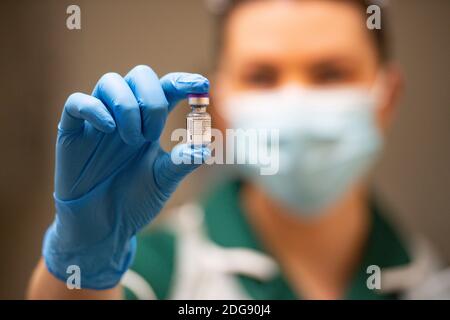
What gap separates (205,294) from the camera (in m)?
1.26

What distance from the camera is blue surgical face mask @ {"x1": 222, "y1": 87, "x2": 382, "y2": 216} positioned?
4.19 feet

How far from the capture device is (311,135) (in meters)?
1.28

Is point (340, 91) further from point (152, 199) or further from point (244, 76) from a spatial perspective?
point (152, 199)

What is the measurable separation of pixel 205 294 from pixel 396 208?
3.28 ft

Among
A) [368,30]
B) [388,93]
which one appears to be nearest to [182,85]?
[368,30]

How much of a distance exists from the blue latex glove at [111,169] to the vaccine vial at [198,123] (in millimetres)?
14

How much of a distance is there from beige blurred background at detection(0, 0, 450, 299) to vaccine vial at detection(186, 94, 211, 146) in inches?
36.6

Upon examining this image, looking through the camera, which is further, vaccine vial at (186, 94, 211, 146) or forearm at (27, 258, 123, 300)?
forearm at (27, 258, 123, 300)

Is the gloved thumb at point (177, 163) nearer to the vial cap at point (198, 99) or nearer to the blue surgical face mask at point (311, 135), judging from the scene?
the vial cap at point (198, 99)

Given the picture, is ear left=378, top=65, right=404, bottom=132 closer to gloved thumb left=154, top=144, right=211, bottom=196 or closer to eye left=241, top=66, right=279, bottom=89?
eye left=241, top=66, right=279, bottom=89

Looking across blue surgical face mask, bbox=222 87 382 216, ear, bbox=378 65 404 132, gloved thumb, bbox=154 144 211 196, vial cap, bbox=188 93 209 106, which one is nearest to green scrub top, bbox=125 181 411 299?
blue surgical face mask, bbox=222 87 382 216

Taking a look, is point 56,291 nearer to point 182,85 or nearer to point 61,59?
point 182,85
